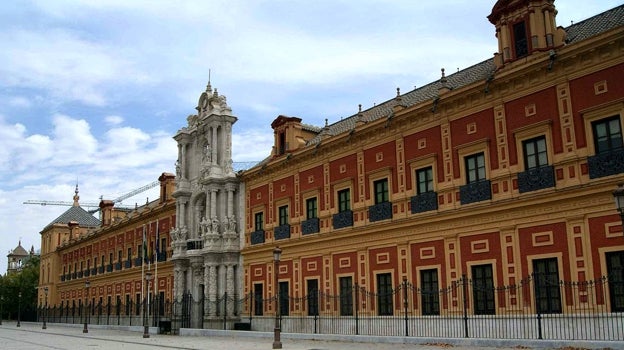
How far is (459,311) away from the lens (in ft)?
66.0

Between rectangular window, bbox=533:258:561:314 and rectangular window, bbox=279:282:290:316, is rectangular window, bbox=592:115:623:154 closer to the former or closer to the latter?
rectangular window, bbox=533:258:561:314

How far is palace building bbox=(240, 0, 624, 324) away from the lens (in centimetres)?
1723

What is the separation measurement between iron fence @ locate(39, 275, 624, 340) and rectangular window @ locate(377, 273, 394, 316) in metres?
0.04

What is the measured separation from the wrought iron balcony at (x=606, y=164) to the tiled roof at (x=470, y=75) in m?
3.49

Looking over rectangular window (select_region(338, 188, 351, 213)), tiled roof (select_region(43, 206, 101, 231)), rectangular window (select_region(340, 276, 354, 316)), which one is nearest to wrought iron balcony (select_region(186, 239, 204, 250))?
rectangular window (select_region(338, 188, 351, 213))

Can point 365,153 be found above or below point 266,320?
above

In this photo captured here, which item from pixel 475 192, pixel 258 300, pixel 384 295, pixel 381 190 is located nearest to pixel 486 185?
pixel 475 192

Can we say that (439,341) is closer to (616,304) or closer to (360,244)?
(616,304)

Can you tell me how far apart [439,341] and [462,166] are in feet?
19.5

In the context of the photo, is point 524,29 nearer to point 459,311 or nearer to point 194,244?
point 459,311

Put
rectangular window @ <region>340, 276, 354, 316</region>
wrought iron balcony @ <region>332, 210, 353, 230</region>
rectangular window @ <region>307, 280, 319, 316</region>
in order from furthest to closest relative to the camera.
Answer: rectangular window @ <region>307, 280, 319, 316</region>
wrought iron balcony @ <region>332, 210, 353, 230</region>
rectangular window @ <region>340, 276, 354, 316</region>

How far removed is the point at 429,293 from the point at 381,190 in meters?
4.78

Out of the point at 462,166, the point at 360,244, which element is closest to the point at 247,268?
the point at 360,244

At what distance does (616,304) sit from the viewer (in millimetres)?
16234
